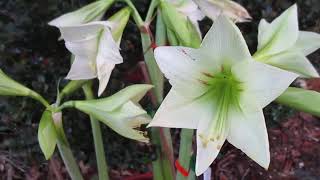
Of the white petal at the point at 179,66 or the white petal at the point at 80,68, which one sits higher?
the white petal at the point at 179,66

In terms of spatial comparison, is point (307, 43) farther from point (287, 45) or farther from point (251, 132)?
point (251, 132)

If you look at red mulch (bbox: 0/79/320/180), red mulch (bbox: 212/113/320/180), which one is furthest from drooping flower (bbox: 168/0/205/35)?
red mulch (bbox: 212/113/320/180)

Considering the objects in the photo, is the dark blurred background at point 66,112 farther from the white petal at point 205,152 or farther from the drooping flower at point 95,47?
the white petal at point 205,152

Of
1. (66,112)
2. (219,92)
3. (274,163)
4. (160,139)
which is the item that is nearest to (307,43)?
(219,92)

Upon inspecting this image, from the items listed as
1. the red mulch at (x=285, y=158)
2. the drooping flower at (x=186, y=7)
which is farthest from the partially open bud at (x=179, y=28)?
the red mulch at (x=285, y=158)

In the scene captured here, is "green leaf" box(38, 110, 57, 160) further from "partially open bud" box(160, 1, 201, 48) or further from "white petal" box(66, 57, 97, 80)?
"partially open bud" box(160, 1, 201, 48)

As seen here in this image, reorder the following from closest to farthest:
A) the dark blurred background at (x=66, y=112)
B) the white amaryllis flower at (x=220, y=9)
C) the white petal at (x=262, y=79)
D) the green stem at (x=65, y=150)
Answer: the white petal at (x=262, y=79) → the green stem at (x=65, y=150) → the white amaryllis flower at (x=220, y=9) → the dark blurred background at (x=66, y=112)
